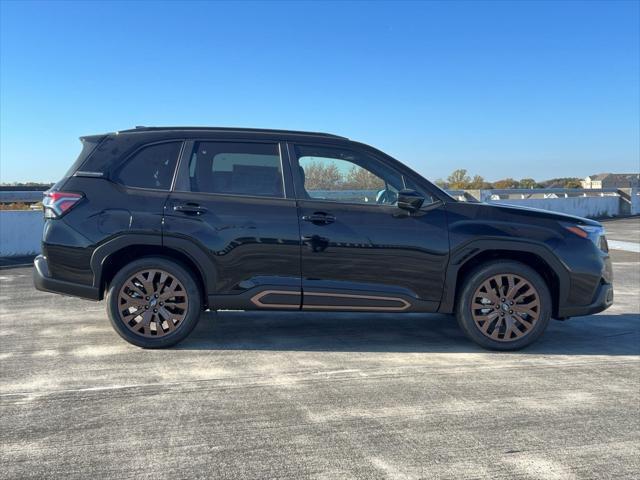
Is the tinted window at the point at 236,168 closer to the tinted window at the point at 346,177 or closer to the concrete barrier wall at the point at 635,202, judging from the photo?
the tinted window at the point at 346,177

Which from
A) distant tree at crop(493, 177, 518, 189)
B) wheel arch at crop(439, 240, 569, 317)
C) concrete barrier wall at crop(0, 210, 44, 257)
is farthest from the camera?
distant tree at crop(493, 177, 518, 189)

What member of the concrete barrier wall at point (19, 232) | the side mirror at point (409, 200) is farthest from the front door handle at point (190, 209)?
the concrete barrier wall at point (19, 232)

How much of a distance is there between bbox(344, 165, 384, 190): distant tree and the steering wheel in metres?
0.05

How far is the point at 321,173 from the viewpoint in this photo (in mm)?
4844

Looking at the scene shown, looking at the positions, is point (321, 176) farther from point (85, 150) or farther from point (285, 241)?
point (85, 150)

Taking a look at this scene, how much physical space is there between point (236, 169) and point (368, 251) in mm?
1425

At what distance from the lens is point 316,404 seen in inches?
139

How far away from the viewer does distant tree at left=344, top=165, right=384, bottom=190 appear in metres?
4.81

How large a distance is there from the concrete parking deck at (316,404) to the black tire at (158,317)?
0.39ft

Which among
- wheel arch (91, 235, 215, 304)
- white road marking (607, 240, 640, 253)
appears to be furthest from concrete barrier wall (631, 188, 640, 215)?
wheel arch (91, 235, 215, 304)

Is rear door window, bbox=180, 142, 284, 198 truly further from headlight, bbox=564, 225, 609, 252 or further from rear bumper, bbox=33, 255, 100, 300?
headlight, bbox=564, 225, 609, 252

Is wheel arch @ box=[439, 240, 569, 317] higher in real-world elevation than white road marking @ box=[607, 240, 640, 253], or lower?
higher

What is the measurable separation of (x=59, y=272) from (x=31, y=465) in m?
2.28

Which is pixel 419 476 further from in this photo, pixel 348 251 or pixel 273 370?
pixel 348 251
